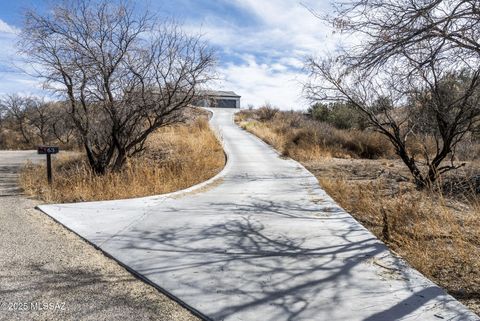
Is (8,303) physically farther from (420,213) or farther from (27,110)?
(27,110)

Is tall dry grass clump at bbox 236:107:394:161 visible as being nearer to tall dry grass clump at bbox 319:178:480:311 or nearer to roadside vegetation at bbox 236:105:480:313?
roadside vegetation at bbox 236:105:480:313

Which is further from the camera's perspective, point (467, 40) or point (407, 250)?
point (407, 250)

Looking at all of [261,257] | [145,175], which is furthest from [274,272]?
[145,175]

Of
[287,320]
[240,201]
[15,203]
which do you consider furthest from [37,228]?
[287,320]

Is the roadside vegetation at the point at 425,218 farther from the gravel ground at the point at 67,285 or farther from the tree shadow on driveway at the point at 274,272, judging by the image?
the gravel ground at the point at 67,285

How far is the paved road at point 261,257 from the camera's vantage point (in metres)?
3.58

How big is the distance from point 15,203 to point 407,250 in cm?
656

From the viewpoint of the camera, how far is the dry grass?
8680mm

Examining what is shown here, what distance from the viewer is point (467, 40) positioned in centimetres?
473

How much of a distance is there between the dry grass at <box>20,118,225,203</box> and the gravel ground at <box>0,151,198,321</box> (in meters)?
2.92

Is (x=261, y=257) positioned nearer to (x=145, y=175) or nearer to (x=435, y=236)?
(x=435, y=236)

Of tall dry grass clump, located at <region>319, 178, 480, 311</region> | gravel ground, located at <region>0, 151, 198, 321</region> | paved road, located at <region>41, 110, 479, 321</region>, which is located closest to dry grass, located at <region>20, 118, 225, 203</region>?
paved road, located at <region>41, 110, 479, 321</region>

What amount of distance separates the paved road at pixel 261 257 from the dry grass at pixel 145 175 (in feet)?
3.11

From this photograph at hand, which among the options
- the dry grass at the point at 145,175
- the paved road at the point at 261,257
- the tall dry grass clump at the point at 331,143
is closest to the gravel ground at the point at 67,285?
the paved road at the point at 261,257
